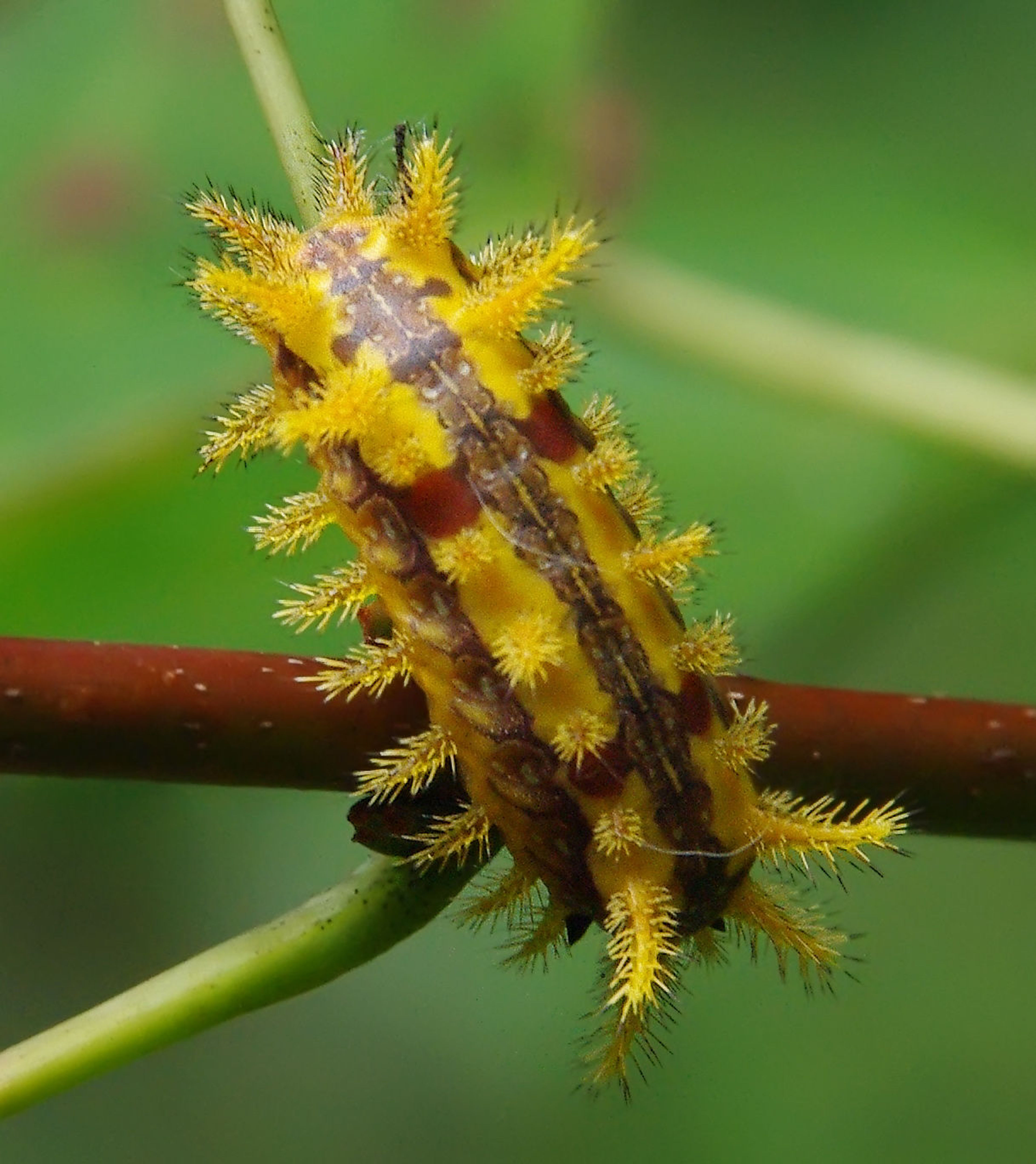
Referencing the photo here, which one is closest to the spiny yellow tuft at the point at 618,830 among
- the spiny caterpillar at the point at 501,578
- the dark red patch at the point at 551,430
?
the spiny caterpillar at the point at 501,578

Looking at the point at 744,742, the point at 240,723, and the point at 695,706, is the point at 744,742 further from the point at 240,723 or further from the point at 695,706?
the point at 240,723

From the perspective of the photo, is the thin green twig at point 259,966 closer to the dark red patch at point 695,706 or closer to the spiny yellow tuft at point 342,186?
the spiny yellow tuft at point 342,186

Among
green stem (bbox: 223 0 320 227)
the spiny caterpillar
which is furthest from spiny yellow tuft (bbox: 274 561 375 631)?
green stem (bbox: 223 0 320 227)

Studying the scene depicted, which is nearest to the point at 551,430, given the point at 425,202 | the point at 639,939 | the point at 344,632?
the point at 425,202

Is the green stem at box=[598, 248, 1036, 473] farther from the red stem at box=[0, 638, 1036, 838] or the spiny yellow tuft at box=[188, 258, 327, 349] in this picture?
the spiny yellow tuft at box=[188, 258, 327, 349]

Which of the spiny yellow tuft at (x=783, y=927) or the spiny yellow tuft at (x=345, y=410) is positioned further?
the spiny yellow tuft at (x=783, y=927)
